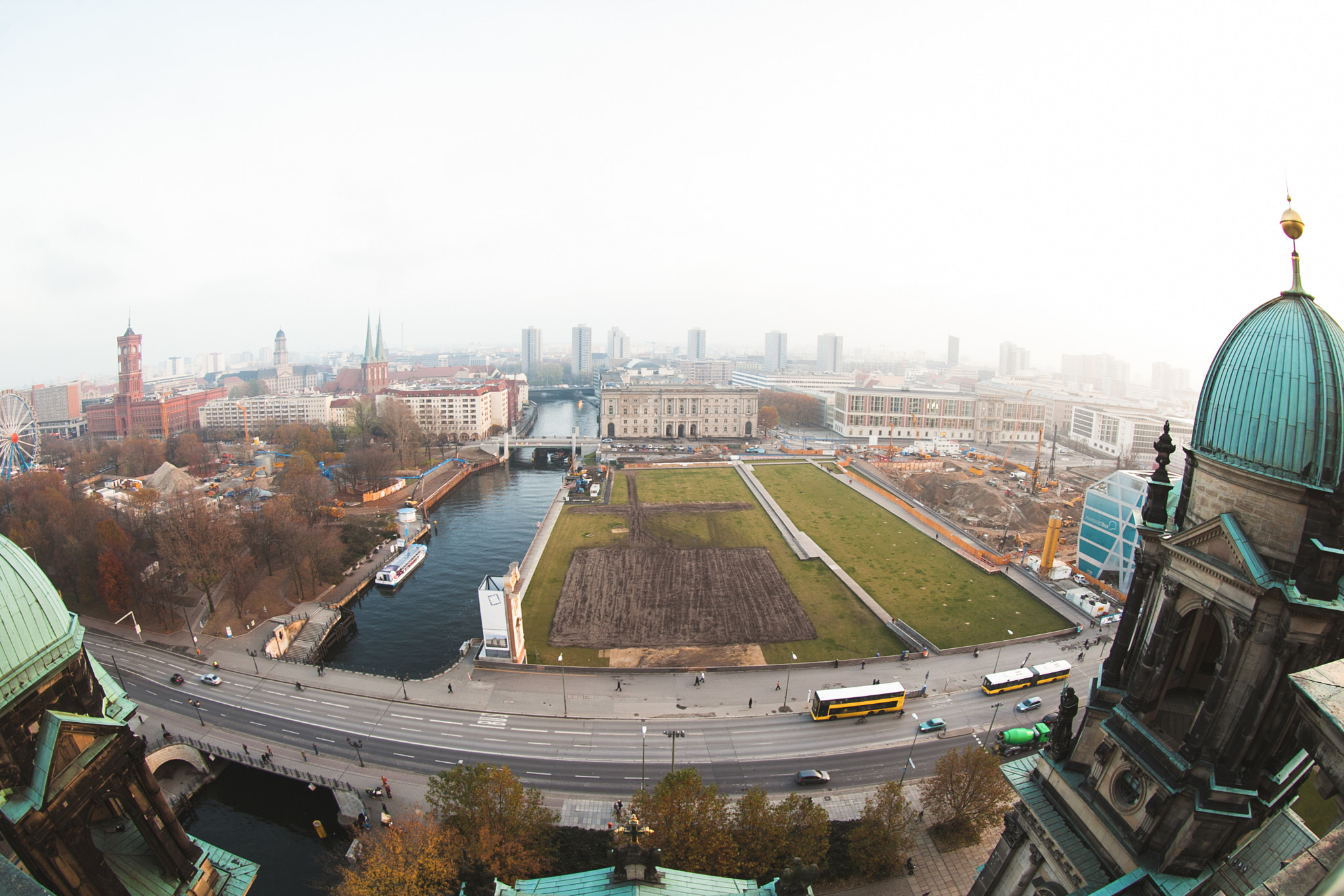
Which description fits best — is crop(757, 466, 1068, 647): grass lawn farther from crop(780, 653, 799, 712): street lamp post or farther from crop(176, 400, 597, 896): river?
crop(176, 400, 597, 896): river

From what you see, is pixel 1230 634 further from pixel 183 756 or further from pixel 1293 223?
pixel 183 756

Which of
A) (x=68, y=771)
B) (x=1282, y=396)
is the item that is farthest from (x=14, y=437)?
(x=1282, y=396)

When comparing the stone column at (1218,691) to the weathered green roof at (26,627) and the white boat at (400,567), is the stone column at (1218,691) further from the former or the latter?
the white boat at (400,567)

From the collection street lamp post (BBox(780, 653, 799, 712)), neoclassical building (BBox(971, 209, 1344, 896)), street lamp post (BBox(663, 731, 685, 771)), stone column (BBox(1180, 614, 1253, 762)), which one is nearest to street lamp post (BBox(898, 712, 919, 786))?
street lamp post (BBox(780, 653, 799, 712))

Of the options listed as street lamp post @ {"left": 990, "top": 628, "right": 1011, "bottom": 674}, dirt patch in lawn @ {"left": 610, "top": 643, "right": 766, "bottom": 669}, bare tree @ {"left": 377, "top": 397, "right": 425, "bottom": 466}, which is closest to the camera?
street lamp post @ {"left": 990, "top": 628, "right": 1011, "bottom": 674}

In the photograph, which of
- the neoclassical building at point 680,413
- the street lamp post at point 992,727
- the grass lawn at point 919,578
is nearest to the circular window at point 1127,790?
the street lamp post at point 992,727


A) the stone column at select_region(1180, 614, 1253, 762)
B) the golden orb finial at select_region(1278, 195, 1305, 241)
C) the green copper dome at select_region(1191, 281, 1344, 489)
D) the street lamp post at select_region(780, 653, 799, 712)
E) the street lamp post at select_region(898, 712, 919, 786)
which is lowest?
the street lamp post at select_region(898, 712, 919, 786)
